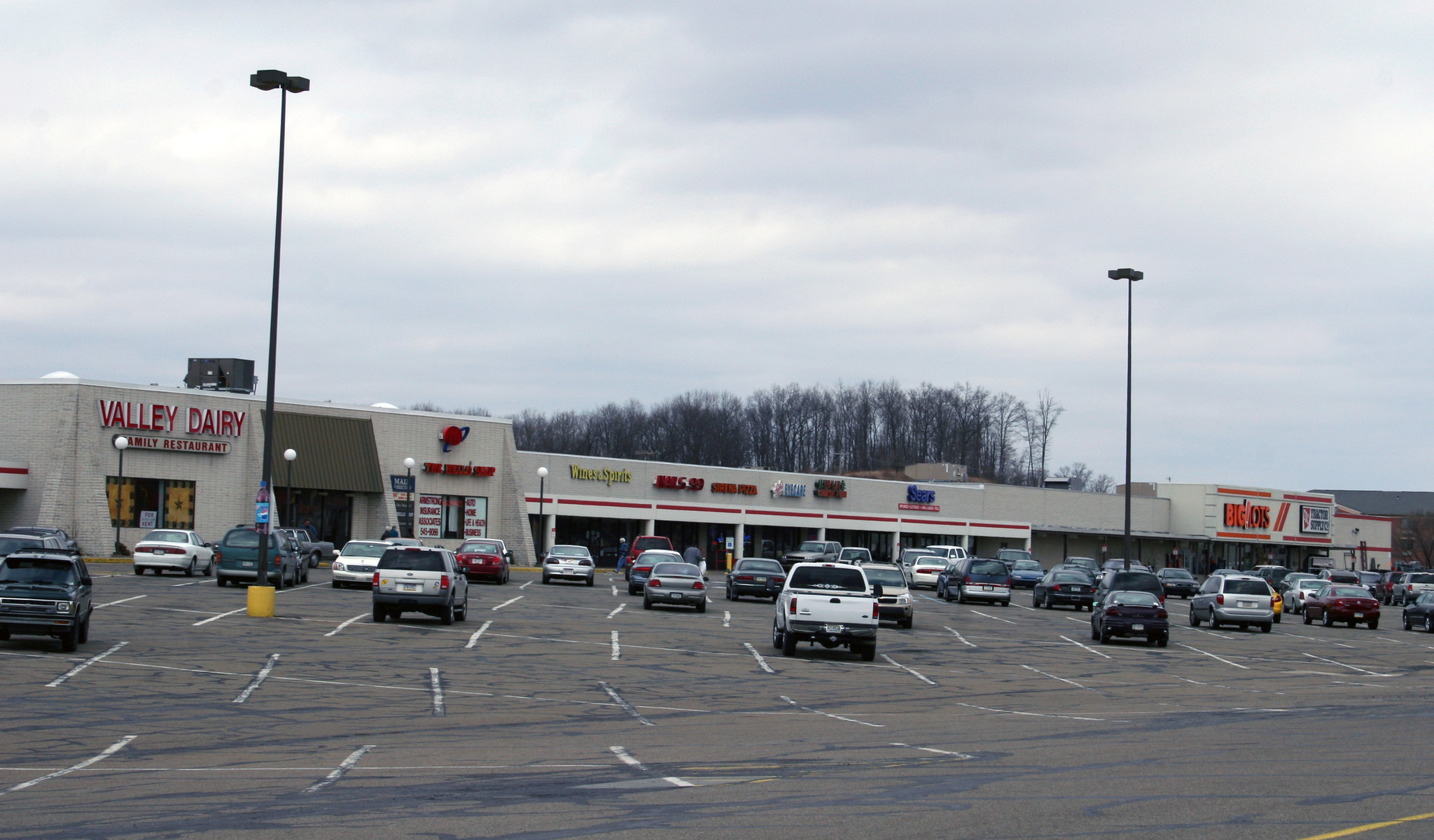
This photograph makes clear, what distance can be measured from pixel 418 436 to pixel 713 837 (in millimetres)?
51223

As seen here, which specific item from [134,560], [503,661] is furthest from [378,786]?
[134,560]

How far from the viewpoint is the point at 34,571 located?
21609mm

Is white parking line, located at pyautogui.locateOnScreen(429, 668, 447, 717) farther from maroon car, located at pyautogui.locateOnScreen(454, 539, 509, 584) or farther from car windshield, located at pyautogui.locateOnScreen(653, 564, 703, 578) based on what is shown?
maroon car, located at pyautogui.locateOnScreen(454, 539, 509, 584)

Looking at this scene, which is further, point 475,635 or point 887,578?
point 887,578

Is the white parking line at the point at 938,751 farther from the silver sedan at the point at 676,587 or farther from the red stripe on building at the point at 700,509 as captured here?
the red stripe on building at the point at 700,509

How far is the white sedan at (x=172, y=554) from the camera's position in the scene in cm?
4131

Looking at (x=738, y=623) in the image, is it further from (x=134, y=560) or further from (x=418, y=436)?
(x=418, y=436)

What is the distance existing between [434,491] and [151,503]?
39.7ft

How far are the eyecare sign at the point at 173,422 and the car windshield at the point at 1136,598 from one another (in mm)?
34811

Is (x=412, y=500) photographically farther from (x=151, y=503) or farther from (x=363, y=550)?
A: (x=363, y=550)

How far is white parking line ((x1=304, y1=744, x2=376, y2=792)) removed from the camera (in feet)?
37.1

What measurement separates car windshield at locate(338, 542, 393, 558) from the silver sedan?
9153 mm

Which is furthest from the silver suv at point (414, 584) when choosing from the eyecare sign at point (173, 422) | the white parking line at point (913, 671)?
the eyecare sign at point (173, 422)

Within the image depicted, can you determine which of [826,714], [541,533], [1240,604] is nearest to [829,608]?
[826,714]
